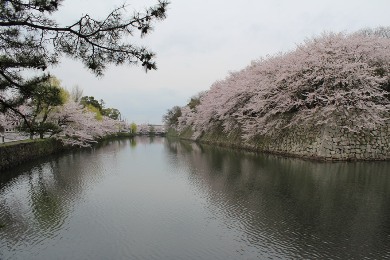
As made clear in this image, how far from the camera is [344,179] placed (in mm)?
10930

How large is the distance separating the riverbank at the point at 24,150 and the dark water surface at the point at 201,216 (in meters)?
3.04

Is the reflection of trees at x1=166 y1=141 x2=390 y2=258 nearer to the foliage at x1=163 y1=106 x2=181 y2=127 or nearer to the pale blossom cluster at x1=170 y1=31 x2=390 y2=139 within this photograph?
the pale blossom cluster at x1=170 y1=31 x2=390 y2=139

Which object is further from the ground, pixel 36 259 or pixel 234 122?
pixel 234 122

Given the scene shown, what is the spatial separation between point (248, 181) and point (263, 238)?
5344 mm

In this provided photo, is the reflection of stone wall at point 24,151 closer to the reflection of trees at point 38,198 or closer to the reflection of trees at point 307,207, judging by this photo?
the reflection of trees at point 38,198

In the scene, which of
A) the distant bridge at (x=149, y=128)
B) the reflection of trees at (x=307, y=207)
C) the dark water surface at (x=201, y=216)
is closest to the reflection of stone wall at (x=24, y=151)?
the dark water surface at (x=201, y=216)

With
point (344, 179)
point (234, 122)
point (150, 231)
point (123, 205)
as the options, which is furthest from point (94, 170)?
point (234, 122)

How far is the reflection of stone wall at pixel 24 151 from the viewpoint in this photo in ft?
48.7

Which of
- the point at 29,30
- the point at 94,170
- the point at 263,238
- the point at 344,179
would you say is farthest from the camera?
the point at 94,170

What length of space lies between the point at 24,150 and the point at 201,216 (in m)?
14.3

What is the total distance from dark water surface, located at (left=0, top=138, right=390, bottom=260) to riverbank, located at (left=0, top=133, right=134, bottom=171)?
3.04 m

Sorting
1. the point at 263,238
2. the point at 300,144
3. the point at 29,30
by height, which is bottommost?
the point at 263,238

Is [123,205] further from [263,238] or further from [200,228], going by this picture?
[263,238]

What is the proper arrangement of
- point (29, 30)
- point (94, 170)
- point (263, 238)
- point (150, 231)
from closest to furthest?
point (29, 30) → point (263, 238) → point (150, 231) → point (94, 170)
